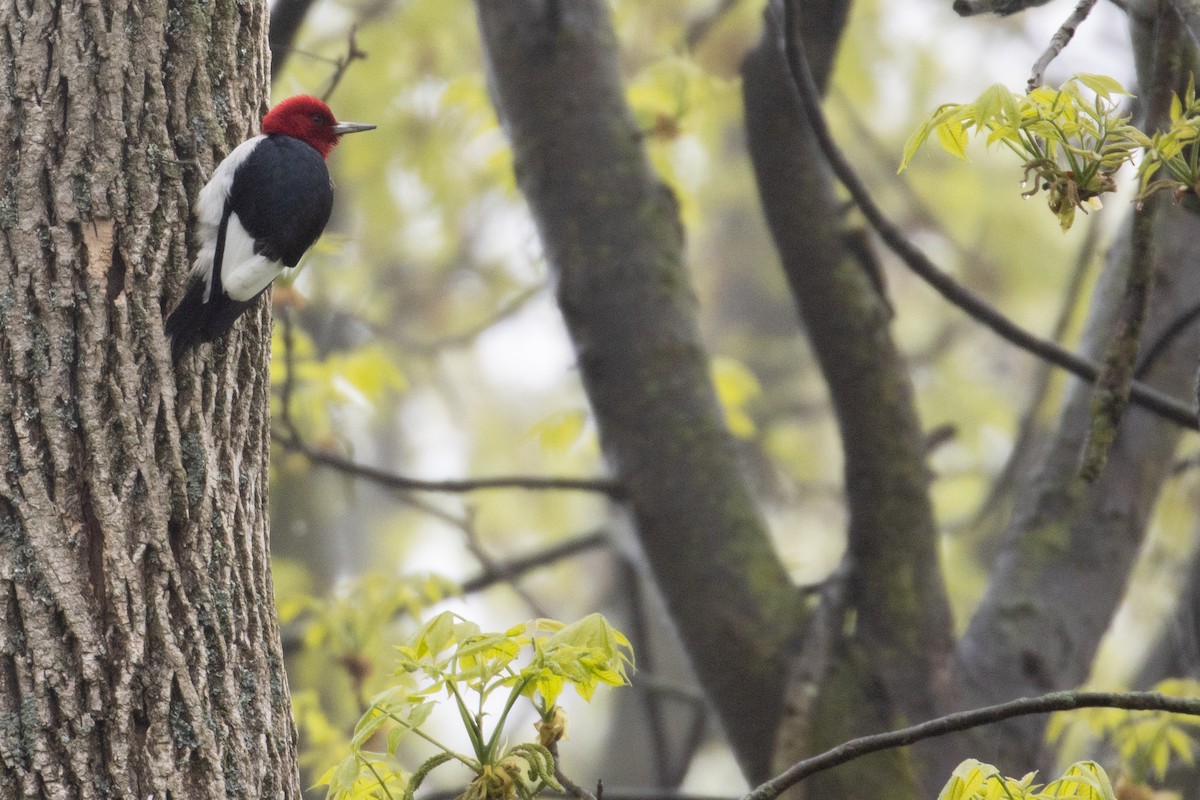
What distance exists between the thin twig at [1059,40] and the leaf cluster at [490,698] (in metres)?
0.91

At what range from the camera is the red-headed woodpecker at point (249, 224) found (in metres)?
1.72

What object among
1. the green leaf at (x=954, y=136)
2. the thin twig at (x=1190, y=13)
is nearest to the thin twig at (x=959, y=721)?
the green leaf at (x=954, y=136)

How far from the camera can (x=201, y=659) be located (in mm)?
1589

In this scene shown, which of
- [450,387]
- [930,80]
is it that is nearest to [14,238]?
[930,80]

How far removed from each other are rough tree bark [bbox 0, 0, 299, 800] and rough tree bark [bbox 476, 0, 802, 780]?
4.42ft

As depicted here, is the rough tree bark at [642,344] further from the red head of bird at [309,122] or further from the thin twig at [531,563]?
the thin twig at [531,563]

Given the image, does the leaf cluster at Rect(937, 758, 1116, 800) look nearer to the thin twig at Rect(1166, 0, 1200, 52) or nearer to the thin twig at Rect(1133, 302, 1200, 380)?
the thin twig at Rect(1166, 0, 1200, 52)

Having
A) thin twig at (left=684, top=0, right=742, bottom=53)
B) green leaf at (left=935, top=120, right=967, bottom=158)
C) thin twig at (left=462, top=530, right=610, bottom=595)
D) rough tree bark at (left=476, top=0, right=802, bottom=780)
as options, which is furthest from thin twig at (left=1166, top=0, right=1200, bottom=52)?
thin twig at (left=462, top=530, right=610, bottom=595)

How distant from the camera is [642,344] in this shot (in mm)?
3051

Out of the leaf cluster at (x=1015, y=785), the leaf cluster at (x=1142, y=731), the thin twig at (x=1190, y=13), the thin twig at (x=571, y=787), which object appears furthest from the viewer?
the leaf cluster at (x=1142, y=731)

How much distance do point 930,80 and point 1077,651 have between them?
4.09 metres

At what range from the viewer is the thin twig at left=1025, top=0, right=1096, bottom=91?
1.48m

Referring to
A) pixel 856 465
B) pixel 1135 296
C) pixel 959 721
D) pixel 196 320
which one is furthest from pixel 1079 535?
pixel 196 320

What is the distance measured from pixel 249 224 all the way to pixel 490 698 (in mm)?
971
